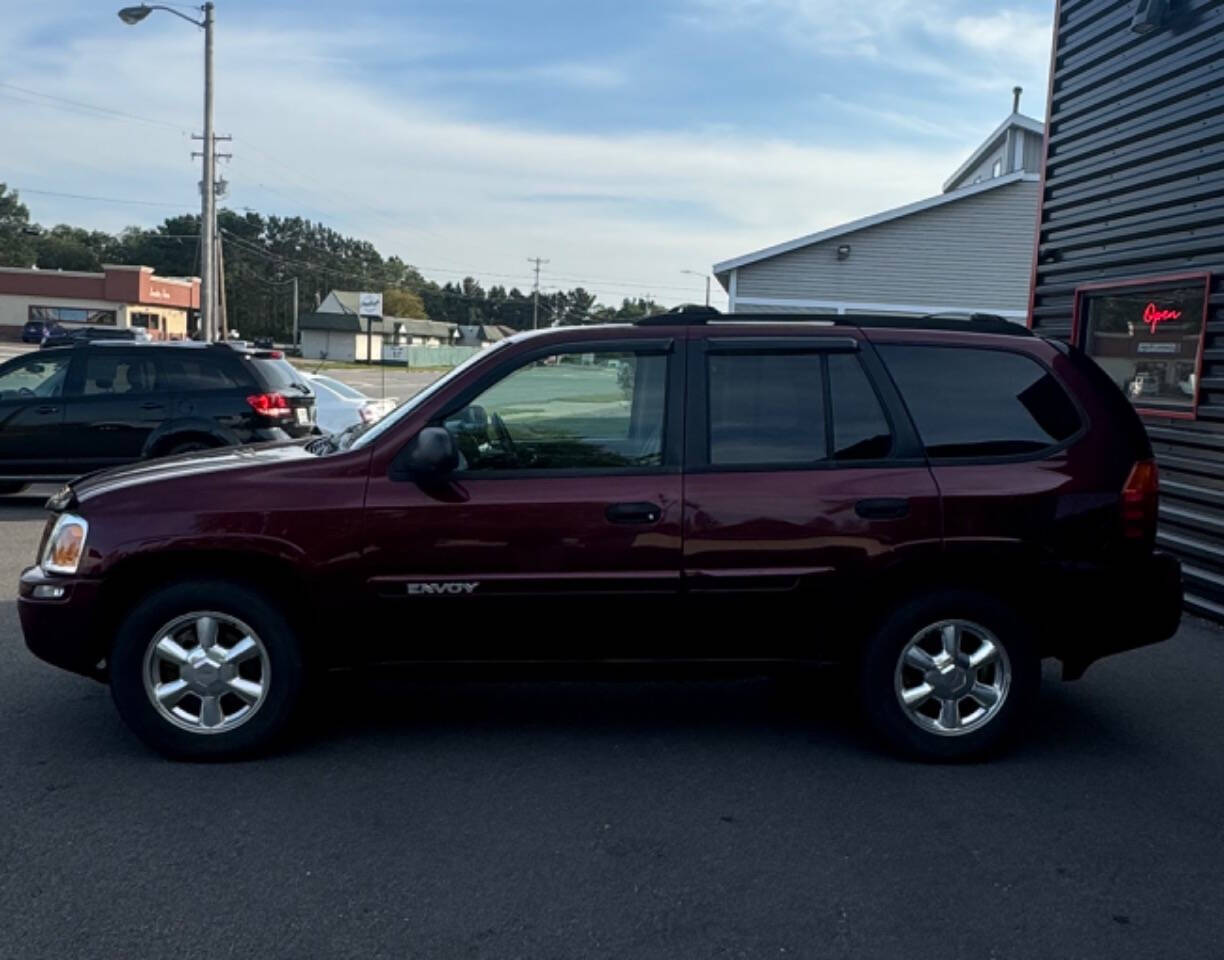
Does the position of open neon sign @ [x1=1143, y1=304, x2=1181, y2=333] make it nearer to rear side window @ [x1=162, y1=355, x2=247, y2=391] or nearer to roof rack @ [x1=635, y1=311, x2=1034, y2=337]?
roof rack @ [x1=635, y1=311, x2=1034, y2=337]

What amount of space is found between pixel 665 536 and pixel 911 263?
20.2 meters

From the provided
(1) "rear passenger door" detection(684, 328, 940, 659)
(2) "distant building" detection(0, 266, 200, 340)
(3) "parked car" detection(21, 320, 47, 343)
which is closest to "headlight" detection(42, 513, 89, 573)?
(1) "rear passenger door" detection(684, 328, 940, 659)

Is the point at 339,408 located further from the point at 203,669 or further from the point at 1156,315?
the point at 203,669

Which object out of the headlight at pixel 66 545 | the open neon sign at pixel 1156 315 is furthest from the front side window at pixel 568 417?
the open neon sign at pixel 1156 315

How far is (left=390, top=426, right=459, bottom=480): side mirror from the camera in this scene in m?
4.30

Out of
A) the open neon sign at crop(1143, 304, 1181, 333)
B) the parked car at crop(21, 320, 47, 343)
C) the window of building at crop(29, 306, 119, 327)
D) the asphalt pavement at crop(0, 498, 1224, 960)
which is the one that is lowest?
the asphalt pavement at crop(0, 498, 1224, 960)

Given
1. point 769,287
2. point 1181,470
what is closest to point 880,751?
point 1181,470

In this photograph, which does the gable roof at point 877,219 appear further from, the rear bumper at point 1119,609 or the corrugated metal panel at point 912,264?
the rear bumper at point 1119,609

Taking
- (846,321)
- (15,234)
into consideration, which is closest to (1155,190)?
(846,321)

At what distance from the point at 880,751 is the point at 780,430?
4.75 feet

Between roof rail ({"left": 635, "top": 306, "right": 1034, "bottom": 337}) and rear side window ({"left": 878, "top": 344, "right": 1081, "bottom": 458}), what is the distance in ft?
0.52

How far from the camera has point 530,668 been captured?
465 centimetres

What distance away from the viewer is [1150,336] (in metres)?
8.42

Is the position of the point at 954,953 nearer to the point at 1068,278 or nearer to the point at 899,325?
the point at 899,325
